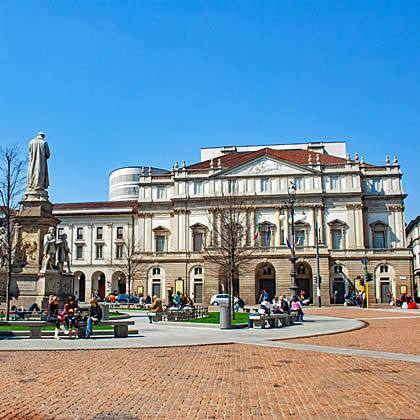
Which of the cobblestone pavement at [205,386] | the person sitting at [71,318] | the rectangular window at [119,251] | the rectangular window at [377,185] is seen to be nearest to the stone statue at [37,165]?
the person sitting at [71,318]

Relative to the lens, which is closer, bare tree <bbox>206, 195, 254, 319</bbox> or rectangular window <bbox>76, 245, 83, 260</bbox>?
bare tree <bbox>206, 195, 254, 319</bbox>

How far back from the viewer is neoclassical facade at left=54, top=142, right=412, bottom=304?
201 feet

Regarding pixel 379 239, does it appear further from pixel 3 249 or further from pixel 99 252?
pixel 3 249

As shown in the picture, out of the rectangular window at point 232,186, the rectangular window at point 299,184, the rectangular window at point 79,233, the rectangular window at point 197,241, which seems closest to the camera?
the rectangular window at point 299,184

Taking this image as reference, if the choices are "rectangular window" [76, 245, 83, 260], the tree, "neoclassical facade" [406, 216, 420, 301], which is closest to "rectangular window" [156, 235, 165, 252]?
the tree

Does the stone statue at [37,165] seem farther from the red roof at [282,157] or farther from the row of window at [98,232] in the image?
the row of window at [98,232]

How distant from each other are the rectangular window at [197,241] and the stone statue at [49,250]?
44335mm

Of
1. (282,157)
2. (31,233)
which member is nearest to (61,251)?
(31,233)

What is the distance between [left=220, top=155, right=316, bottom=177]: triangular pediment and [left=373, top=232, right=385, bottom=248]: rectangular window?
39.8 ft

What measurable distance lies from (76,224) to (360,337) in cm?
6147

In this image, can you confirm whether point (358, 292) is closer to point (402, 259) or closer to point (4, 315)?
point (402, 259)

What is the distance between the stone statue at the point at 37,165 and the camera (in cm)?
2412

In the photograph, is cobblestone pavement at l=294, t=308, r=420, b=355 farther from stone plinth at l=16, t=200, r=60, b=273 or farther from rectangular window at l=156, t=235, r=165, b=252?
rectangular window at l=156, t=235, r=165, b=252

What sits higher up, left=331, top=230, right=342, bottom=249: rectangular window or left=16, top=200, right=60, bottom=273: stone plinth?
left=331, top=230, right=342, bottom=249: rectangular window
